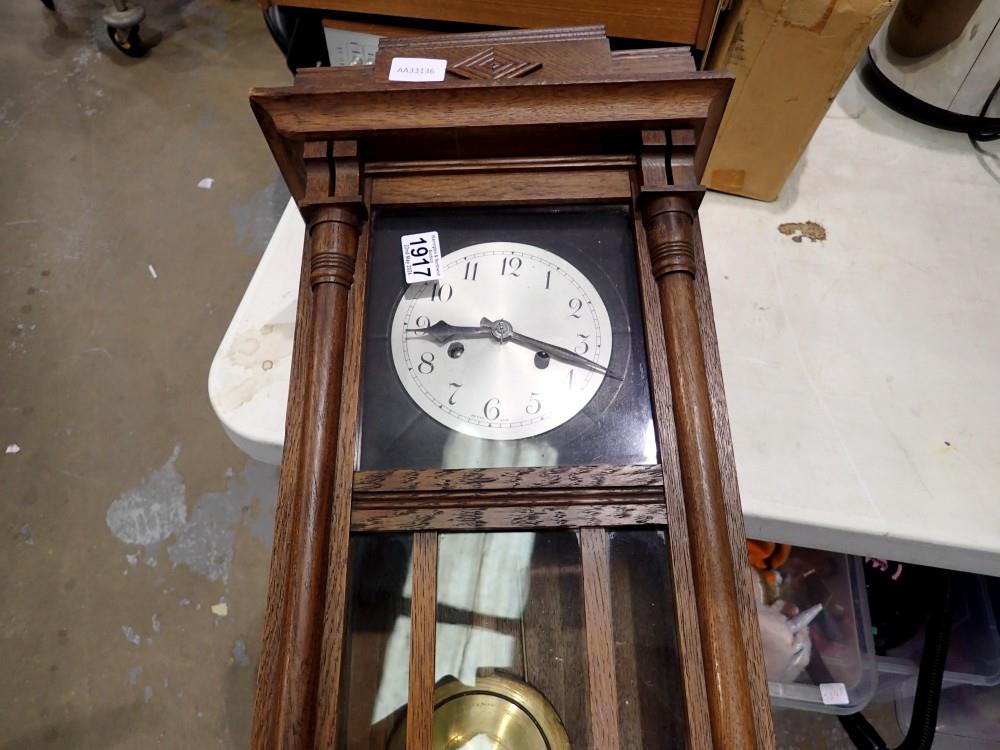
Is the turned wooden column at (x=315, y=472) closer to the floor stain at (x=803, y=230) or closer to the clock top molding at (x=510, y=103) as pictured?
the clock top molding at (x=510, y=103)

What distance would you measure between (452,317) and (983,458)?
2.20ft

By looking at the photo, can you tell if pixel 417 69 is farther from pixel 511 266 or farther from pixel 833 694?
pixel 833 694

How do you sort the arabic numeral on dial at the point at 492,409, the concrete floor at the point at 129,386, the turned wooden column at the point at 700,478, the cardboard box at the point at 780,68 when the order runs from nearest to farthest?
the turned wooden column at the point at 700,478
the arabic numeral on dial at the point at 492,409
the cardboard box at the point at 780,68
the concrete floor at the point at 129,386

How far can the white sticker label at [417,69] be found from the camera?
59 cm

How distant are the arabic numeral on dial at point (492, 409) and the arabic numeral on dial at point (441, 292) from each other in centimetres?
12

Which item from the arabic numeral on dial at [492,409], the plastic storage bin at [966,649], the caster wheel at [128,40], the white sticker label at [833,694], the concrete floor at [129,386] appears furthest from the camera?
the caster wheel at [128,40]

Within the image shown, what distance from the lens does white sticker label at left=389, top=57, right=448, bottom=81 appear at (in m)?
0.59

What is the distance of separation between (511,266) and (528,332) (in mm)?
74

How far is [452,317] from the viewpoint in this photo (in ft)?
2.04

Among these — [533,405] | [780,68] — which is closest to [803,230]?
[780,68]

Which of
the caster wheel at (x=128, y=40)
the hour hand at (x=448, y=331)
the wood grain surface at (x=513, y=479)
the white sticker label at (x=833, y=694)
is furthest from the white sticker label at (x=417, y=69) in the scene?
the caster wheel at (x=128, y=40)

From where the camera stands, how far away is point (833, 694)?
0.91m

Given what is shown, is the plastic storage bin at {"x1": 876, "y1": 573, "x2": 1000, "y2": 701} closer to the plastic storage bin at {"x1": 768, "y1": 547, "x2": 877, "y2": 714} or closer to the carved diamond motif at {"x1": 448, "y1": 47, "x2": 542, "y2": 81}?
the plastic storage bin at {"x1": 768, "y1": 547, "x2": 877, "y2": 714}

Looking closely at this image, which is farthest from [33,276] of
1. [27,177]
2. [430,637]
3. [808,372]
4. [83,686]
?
[808,372]
